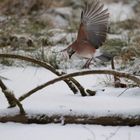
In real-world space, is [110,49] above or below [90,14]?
below

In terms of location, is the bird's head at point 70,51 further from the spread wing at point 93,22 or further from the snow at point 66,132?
the snow at point 66,132

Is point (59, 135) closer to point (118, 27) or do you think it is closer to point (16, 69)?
point (16, 69)

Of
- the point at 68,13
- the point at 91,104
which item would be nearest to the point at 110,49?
the point at 91,104

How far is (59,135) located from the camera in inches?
67.2

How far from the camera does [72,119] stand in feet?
5.92

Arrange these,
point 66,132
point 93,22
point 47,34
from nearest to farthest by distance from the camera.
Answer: point 66,132, point 93,22, point 47,34

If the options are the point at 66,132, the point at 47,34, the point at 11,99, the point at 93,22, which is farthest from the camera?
the point at 47,34

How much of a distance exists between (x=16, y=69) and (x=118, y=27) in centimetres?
192

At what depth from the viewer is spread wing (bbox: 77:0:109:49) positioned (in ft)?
7.00

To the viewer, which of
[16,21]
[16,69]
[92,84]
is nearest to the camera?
[92,84]

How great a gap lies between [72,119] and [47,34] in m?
2.03

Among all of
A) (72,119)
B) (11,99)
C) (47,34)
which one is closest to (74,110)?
(72,119)

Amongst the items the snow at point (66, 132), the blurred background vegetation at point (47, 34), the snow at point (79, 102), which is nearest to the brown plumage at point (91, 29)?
the snow at point (79, 102)

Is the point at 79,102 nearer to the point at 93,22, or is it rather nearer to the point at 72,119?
the point at 72,119
